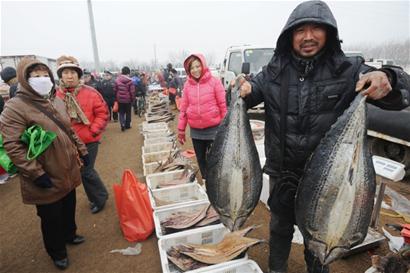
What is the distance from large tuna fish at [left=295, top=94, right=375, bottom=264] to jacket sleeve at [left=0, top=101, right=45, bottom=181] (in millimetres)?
2607

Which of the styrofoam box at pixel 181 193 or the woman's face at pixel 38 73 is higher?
the woman's face at pixel 38 73

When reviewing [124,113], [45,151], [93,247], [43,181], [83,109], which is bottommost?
[93,247]

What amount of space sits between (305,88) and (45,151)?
2.62 m

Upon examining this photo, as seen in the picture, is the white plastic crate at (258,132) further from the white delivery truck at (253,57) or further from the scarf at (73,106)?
the scarf at (73,106)

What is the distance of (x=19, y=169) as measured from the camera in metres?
2.70

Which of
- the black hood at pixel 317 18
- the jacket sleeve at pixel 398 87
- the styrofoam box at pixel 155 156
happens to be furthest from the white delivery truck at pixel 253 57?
the jacket sleeve at pixel 398 87

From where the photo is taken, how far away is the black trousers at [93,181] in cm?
419

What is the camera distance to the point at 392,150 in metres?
6.06

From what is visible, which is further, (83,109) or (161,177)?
(161,177)

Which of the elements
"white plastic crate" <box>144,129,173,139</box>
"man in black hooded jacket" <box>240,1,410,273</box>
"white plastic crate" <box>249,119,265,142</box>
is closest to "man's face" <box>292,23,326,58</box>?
"man in black hooded jacket" <box>240,1,410,273</box>

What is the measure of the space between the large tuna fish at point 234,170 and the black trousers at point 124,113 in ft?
30.5

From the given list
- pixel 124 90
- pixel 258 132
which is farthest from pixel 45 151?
pixel 124 90

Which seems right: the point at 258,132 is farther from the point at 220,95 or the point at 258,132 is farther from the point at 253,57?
the point at 253,57

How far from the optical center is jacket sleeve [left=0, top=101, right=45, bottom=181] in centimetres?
265
